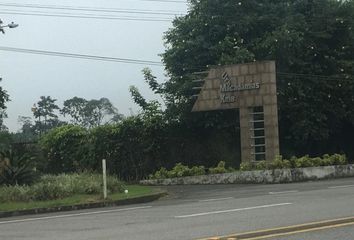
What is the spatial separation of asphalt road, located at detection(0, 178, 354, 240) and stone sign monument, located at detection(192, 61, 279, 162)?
8.62 m

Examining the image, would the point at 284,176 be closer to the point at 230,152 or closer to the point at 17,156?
the point at 230,152

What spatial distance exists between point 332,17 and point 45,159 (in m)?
16.7

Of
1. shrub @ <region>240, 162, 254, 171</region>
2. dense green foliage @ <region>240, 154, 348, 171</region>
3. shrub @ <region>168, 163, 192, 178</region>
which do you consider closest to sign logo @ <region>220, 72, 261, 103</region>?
shrub @ <region>240, 162, 254, 171</region>

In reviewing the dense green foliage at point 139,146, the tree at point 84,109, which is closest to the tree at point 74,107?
the tree at point 84,109

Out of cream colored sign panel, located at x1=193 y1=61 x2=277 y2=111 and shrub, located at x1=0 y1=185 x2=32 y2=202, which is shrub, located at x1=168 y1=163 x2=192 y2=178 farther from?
shrub, located at x1=0 y1=185 x2=32 y2=202

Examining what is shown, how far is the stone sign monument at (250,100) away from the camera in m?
25.5

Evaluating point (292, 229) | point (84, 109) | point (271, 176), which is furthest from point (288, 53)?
point (84, 109)

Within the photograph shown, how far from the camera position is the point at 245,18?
2977 cm

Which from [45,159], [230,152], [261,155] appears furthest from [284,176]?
[45,159]

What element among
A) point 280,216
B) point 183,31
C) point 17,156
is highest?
point 183,31

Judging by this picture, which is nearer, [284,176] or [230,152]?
[284,176]

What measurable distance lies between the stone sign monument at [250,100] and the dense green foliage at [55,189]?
7.49 metres

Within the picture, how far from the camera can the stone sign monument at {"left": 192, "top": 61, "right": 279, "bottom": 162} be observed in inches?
1005

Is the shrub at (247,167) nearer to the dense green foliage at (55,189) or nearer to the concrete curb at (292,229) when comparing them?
Result: the dense green foliage at (55,189)
